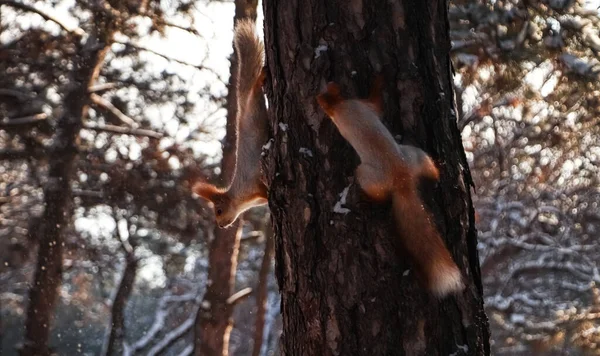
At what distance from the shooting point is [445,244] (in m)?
2.11

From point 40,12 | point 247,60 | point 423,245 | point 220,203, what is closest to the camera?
point 423,245

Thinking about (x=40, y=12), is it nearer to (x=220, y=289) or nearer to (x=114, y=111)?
(x=114, y=111)

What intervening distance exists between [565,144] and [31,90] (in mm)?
5725

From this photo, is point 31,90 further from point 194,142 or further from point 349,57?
point 349,57

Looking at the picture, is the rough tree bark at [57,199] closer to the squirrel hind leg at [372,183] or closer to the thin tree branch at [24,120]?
the thin tree branch at [24,120]

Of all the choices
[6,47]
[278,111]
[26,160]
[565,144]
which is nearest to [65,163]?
[26,160]

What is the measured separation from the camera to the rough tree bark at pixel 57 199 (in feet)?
28.0

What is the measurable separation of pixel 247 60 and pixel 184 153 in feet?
20.3

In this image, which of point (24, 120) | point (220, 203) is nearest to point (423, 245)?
point (220, 203)

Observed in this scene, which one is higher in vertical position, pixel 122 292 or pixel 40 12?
pixel 40 12

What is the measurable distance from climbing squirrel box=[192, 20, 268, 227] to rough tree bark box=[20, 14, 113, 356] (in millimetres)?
5333

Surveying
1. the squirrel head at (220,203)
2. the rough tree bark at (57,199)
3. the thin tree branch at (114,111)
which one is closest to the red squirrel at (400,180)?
the squirrel head at (220,203)

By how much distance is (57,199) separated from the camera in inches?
352

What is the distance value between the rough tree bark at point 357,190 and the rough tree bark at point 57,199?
20.0 feet
